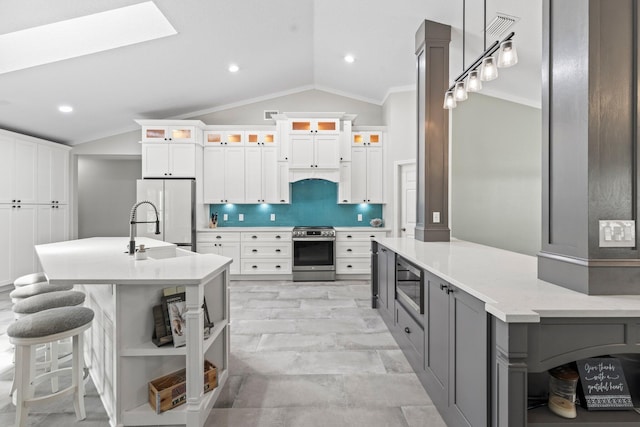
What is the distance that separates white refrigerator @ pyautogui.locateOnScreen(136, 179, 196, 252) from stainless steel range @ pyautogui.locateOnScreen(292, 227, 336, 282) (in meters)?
1.78

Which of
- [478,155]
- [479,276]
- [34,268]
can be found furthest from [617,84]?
[34,268]

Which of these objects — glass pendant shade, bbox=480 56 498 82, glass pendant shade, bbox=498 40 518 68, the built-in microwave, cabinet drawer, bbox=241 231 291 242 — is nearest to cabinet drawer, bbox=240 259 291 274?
cabinet drawer, bbox=241 231 291 242

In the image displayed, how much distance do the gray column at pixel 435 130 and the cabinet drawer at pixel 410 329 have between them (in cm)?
101

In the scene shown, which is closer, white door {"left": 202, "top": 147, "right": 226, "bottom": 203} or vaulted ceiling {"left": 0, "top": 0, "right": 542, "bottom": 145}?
vaulted ceiling {"left": 0, "top": 0, "right": 542, "bottom": 145}

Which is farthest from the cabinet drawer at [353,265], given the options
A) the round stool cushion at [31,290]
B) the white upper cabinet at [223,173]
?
the round stool cushion at [31,290]

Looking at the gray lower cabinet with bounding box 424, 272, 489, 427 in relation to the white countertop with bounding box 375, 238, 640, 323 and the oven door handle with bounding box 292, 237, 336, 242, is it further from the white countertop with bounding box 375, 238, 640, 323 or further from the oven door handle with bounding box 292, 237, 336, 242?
the oven door handle with bounding box 292, 237, 336, 242

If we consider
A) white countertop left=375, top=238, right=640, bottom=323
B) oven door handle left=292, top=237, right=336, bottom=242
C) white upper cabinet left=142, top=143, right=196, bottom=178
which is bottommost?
oven door handle left=292, top=237, right=336, bottom=242

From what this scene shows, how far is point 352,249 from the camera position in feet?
17.9

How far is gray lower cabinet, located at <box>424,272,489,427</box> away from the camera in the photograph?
1388 mm

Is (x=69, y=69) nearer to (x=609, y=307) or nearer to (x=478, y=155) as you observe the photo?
(x=609, y=307)

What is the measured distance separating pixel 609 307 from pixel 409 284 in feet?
4.74

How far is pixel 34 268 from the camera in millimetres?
5098

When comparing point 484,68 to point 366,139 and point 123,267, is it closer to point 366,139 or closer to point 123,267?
point 123,267

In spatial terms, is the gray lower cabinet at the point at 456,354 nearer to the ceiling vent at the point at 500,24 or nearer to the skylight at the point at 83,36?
the ceiling vent at the point at 500,24
